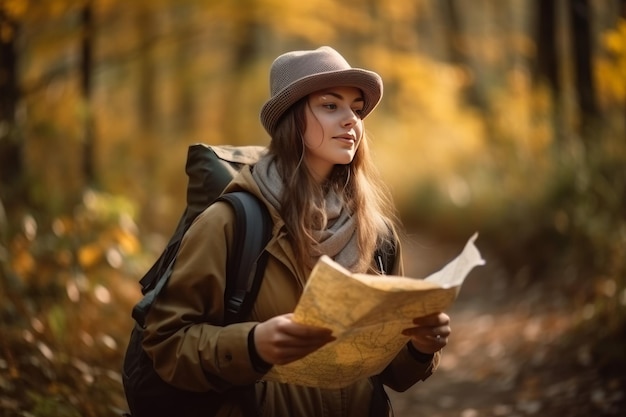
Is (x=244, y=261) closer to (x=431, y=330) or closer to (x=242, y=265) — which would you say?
(x=242, y=265)

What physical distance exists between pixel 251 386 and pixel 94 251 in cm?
354

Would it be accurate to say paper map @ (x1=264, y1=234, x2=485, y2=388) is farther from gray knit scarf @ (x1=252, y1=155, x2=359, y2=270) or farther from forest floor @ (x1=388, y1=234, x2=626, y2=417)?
forest floor @ (x1=388, y1=234, x2=626, y2=417)

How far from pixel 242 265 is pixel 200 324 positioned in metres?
0.20

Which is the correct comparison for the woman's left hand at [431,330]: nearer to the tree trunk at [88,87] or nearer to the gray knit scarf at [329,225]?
the gray knit scarf at [329,225]

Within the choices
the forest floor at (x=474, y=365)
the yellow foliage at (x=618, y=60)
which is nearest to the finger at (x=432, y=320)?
the forest floor at (x=474, y=365)

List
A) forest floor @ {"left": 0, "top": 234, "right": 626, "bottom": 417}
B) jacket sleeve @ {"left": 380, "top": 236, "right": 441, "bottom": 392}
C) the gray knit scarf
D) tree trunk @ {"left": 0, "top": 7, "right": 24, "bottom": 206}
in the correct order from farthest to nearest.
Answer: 1. tree trunk @ {"left": 0, "top": 7, "right": 24, "bottom": 206}
2. forest floor @ {"left": 0, "top": 234, "right": 626, "bottom": 417}
3. jacket sleeve @ {"left": 380, "top": 236, "right": 441, "bottom": 392}
4. the gray knit scarf

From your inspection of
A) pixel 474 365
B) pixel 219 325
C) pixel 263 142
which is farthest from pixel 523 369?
pixel 263 142

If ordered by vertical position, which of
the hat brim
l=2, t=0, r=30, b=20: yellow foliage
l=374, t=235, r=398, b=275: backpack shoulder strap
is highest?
l=2, t=0, r=30, b=20: yellow foliage

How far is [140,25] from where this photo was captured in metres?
11.1

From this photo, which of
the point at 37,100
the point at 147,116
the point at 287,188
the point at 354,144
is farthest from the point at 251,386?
the point at 147,116

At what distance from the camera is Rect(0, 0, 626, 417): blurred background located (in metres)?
4.90

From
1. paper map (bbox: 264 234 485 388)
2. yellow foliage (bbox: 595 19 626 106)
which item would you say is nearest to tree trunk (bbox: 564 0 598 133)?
yellow foliage (bbox: 595 19 626 106)

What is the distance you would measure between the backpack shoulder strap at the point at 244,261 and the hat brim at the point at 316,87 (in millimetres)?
335

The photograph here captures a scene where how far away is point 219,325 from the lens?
226cm
